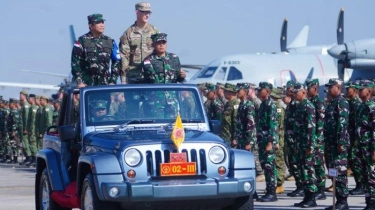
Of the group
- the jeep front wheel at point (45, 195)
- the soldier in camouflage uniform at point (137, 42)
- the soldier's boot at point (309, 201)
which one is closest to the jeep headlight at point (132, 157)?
the jeep front wheel at point (45, 195)

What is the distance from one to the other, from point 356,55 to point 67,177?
23.9 metres

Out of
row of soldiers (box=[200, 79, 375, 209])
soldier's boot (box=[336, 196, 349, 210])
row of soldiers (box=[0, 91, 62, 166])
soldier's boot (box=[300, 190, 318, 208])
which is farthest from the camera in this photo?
row of soldiers (box=[0, 91, 62, 166])

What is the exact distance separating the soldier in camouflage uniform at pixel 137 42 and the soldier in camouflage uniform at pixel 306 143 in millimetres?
2581

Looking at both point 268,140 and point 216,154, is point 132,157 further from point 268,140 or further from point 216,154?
point 268,140

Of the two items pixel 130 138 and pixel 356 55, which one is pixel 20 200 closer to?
pixel 130 138

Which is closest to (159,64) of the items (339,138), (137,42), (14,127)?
(137,42)

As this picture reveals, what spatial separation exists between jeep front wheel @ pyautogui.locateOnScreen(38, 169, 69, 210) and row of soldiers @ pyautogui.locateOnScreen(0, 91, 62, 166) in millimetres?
14633

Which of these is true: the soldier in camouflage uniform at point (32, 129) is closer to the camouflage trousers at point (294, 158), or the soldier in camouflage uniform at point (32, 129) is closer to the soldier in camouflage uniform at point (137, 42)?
the camouflage trousers at point (294, 158)

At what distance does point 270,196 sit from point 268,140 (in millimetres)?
898

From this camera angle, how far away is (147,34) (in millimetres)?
14516

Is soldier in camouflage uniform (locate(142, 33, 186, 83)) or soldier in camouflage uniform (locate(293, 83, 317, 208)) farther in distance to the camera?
soldier in camouflage uniform (locate(293, 83, 317, 208))

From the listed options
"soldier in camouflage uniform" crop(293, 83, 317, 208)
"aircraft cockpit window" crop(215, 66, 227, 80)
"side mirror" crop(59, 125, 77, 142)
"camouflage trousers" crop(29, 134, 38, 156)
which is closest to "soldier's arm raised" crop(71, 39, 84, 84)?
"side mirror" crop(59, 125, 77, 142)

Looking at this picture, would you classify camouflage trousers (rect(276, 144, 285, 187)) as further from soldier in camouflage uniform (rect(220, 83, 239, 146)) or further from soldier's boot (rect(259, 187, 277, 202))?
soldier's boot (rect(259, 187, 277, 202))

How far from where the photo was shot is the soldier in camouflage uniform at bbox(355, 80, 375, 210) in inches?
543
